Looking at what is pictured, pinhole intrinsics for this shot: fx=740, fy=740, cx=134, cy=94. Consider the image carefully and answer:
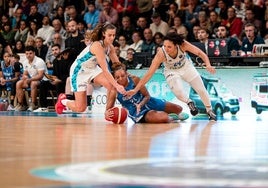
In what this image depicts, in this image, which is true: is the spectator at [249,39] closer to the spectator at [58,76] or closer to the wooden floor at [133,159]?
the spectator at [58,76]

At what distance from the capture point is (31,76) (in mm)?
16625

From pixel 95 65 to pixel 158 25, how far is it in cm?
620

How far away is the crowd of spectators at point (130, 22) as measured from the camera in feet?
50.2

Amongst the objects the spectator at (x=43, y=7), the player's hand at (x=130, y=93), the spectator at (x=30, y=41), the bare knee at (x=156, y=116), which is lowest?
the bare knee at (x=156, y=116)

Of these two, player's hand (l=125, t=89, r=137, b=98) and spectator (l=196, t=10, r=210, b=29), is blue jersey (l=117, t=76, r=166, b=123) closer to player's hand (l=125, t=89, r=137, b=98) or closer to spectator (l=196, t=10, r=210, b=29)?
player's hand (l=125, t=89, r=137, b=98)

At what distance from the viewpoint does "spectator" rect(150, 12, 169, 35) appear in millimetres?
16484

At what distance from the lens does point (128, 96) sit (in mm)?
10031

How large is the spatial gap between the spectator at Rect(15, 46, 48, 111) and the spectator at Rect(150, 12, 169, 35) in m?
2.60

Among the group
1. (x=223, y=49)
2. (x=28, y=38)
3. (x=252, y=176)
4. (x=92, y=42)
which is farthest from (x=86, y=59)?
(x=28, y=38)

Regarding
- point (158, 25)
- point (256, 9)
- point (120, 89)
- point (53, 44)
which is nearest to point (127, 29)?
point (158, 25)

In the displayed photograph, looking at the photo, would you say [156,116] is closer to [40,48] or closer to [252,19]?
[252,19]

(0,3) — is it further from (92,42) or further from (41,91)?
(92,42)

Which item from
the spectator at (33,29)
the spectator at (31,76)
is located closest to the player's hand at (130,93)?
the spectator at (31,76)

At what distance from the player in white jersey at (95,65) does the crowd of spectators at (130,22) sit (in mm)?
4076
